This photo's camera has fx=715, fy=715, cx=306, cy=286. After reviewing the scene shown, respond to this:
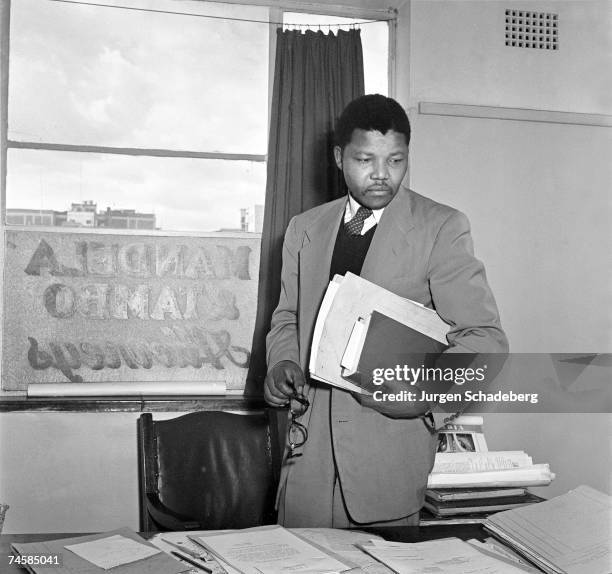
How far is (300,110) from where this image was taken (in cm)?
280

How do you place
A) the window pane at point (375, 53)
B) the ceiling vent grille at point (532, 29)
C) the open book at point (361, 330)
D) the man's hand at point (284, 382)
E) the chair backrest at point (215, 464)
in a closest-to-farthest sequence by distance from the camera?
the open book at point (361, 330), the man's hand at point (284, 382), the chair backrest at point (215, 464), the ceiling vent grille at point (532, 29), the window pane at point (375, 53)

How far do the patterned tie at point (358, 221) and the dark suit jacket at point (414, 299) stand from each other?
0.06 m

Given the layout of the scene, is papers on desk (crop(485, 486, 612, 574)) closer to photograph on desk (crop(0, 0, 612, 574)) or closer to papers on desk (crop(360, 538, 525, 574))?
papers on desk (crop(360, 538, 525, 574))

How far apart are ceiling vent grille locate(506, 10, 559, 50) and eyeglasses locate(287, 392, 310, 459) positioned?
197cm

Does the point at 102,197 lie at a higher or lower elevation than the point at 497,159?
lower

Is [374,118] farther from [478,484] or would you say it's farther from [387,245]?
[478,484]

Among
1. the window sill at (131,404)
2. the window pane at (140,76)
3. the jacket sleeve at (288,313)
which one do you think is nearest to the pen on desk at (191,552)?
the jacket sleeve at (288,313)

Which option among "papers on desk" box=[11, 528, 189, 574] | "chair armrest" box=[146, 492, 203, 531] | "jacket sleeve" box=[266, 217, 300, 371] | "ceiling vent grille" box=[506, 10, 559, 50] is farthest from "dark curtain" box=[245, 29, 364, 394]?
"papers on desk" box=[11, 528, 189, 574]

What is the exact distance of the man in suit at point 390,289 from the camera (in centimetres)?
142

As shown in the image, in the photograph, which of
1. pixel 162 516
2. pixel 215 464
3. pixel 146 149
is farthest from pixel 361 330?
pixel 146 149

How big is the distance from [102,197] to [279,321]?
1448 millimetres

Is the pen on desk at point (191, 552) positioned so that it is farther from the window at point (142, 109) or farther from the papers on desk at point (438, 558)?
the window at point (142, 109)

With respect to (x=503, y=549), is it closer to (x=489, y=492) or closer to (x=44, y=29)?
(x=489, y=492)

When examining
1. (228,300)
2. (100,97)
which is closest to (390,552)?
(228,300)
